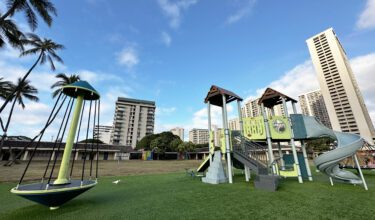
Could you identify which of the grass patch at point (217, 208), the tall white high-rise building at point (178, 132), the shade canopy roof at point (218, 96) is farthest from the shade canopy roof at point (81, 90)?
the tall white high-rise building at point (178, 132)

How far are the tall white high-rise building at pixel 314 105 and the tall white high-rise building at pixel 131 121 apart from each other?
8641 centimetres

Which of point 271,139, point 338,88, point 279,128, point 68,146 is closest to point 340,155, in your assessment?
point 279,128

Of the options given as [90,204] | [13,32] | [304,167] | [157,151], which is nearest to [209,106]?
[304,167]

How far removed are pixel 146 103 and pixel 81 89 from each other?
283ft

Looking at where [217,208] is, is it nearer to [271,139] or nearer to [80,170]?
[271,139]

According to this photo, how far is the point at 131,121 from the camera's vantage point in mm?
83125

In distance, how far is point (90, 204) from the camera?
5688mm

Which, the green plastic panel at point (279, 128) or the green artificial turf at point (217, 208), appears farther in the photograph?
the green plastic panel at point (279, 128)

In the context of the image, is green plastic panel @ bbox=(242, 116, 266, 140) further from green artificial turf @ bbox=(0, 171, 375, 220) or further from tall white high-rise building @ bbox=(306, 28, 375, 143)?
tall white high-rise building @ bbox=(306, 28, 375, 143)

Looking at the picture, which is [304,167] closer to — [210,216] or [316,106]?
[210,216]

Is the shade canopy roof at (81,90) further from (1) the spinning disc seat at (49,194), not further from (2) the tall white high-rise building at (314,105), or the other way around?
(2) the tall white high-rise building at (314,105)

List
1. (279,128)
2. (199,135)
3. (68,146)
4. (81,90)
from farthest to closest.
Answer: (199,135) → (279,128) → (81,90) → (68,146)

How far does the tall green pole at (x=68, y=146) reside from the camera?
17.9ft

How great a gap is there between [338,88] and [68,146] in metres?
92.3
